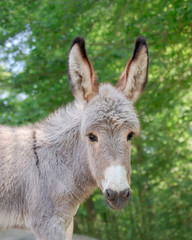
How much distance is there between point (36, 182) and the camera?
362 centimetres

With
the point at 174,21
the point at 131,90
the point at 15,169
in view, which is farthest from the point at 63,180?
the point at 174,21

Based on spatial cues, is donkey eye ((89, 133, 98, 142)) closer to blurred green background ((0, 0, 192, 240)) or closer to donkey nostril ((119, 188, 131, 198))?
donkey nostril ((119, 188, 131, 198))

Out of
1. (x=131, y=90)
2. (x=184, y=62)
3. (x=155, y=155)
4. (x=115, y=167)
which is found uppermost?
(x=184, y=62)

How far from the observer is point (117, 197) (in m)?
2.93

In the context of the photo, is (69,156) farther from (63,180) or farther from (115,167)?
(115,167)

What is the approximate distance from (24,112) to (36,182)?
473cm

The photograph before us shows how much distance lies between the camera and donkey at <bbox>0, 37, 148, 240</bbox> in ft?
10.7

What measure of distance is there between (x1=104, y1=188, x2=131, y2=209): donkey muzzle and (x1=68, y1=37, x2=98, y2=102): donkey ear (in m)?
1.16

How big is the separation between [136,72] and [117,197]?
1.49m

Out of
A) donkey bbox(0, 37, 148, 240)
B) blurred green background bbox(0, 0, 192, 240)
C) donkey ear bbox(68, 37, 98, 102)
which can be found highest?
blurred green background bbox(0, 0, 192, 240)

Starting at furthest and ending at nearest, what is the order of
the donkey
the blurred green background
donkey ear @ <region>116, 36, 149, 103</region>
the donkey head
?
the blurred green background
donkey ear @ <region>116, 36, 149, 103</region>
the donkey
the donkey head

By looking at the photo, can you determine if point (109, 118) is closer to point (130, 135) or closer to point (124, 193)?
point (130, 135)

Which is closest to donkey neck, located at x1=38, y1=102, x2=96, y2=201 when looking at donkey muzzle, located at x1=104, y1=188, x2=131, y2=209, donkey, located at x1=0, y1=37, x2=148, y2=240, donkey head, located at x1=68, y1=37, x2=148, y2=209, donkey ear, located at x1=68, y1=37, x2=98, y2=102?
donkey, located at x1=0, y1=37, x2=148, y2=240

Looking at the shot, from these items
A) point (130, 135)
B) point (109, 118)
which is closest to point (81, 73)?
point (109, 118)
